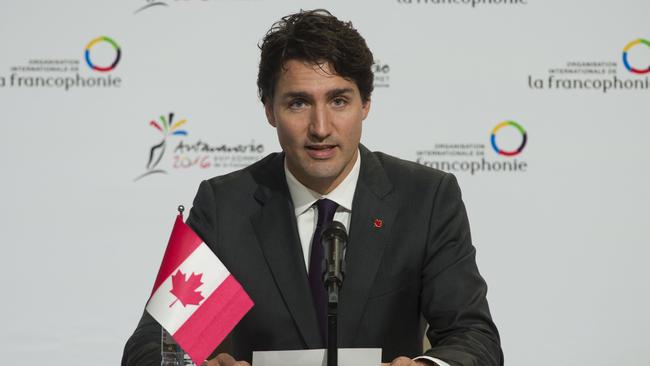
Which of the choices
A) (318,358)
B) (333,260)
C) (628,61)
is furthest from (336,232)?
(628,61)

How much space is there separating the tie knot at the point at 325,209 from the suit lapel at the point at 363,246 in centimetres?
6

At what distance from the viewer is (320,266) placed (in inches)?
99.3

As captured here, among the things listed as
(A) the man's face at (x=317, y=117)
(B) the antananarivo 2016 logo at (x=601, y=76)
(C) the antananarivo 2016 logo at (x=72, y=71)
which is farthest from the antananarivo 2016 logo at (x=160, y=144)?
(A) the man's face at (x=317, y=117)

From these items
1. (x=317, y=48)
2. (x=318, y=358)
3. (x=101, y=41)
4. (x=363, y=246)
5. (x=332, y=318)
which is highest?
(x=101, y=41)

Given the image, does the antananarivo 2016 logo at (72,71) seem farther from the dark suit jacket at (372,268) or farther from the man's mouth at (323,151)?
the man's mouth at (323,151)

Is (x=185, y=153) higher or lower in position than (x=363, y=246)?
higher

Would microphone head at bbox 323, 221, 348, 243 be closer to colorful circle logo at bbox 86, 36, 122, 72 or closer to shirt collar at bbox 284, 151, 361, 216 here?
shirt collar at bbox 284, 151, 361, 216

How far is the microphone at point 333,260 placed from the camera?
185 centimetres

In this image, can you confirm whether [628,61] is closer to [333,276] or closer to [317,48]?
[317,48]

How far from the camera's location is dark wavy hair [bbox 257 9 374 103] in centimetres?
252

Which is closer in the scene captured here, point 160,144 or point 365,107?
point 365,107

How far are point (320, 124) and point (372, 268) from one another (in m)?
0.44

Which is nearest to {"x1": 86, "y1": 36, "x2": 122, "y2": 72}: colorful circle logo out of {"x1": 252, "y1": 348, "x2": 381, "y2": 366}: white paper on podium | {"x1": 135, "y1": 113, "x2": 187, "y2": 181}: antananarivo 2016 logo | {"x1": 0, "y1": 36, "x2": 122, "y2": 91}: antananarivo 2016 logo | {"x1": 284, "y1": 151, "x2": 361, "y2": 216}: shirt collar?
{"x1": 0, "y1": 36, "x2": 122, "y2": 91}: antananarivo 2016 logo

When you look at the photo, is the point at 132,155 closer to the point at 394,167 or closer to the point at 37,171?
the point at 37,171
